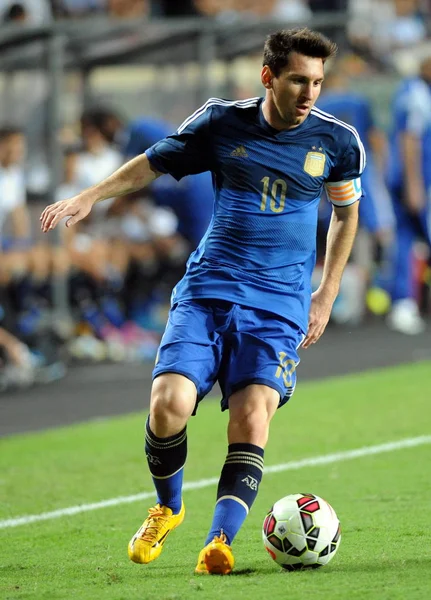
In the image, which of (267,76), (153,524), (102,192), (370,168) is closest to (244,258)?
(102,192)

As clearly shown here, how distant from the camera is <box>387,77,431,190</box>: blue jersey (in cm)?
1447

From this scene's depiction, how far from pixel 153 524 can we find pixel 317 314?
128 cm

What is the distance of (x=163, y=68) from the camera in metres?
14.9

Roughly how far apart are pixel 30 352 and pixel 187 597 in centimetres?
786

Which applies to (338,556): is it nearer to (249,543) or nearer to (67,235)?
(249,543)

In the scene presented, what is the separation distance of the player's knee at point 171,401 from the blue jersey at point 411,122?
1000 cm

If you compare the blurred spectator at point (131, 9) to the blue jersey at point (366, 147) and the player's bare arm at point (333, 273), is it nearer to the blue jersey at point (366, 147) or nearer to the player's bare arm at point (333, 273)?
the blue jersey at point (366, 147)

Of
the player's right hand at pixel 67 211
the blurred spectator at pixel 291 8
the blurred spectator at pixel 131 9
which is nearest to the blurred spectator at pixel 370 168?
the blurred spectator at pixel 131 9

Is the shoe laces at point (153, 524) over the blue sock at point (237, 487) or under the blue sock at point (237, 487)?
under

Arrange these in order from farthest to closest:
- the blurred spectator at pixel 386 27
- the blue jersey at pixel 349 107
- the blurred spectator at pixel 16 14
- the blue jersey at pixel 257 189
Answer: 1. the blurred spectator at pixel 386 27
2. the blue jersey at pixel 349 107
3. the blurred spectator at pixel 16 14
4. the blue jersey at pixel 257 189

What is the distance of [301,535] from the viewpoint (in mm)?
5000

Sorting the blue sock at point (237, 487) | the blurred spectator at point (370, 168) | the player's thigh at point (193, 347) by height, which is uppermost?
the player's thigh at point (193, 347)

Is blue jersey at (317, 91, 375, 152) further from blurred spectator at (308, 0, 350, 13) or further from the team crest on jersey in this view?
the team crest on jersey

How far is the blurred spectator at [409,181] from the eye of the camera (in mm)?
14531
